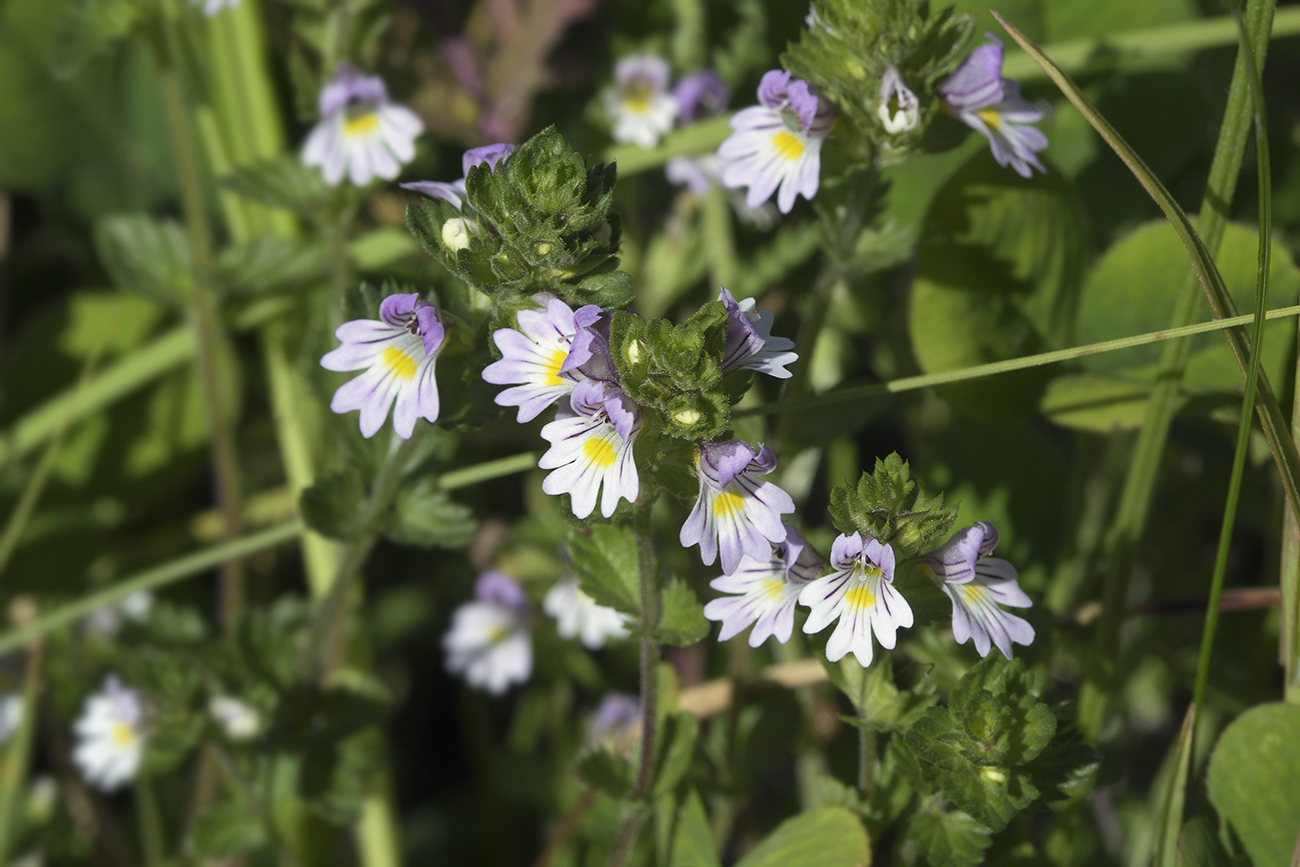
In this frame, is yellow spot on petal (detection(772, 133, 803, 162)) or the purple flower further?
the purple flower

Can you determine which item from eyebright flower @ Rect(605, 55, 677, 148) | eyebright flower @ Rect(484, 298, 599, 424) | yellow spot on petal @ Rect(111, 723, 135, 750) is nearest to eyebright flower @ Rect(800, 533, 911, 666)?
eyebright flower @ Rect(484, 298, 599, 424)

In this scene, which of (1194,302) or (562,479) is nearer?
(562,479)

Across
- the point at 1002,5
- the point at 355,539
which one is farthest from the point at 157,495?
the point at 1002,5

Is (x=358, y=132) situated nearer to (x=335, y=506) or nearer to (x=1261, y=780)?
(x=335, y=506)

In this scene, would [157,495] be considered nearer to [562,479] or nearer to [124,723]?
[124,723]

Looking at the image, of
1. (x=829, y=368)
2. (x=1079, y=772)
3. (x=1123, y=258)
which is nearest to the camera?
(x=1079, y=772)

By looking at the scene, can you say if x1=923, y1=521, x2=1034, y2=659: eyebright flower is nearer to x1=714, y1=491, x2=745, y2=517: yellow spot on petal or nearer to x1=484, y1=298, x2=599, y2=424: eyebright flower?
x1=714, y1=491, x2=745, y2=517: yellow spot on petal

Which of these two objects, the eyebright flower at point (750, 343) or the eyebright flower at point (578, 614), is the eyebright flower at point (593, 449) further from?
the eyebright flower at point (578, 614)
